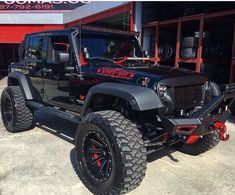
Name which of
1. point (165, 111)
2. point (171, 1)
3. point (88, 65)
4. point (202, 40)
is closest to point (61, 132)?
point (88, 65)

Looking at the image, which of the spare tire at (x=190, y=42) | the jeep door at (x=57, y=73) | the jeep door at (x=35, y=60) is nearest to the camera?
the jeep door at (x=57, y=73)

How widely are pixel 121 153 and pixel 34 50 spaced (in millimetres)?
3241

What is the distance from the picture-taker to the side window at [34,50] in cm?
503

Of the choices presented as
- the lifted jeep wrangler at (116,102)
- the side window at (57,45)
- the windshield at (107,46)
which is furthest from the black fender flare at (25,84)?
the windshield at (107,46)

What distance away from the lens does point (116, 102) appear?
3.52m

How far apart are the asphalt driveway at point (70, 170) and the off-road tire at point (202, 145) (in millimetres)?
90

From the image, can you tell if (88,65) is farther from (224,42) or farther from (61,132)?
(224,42)

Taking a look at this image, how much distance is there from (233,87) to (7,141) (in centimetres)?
377

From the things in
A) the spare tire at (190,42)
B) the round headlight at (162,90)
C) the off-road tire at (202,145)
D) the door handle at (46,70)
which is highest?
the spare tire at (190,42)

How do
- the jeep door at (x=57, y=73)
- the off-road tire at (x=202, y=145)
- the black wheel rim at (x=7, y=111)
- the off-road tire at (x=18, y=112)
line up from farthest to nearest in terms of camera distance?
the black wheel rim at (x=7, y=111), the off-road tire at (x=18, y=112), the jeep door at (x=57, y=73), the off-road tire at (x=202, y=145)

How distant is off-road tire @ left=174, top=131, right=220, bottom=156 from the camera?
4.15m

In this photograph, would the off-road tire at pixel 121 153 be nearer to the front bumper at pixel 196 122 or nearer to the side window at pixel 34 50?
the front bumper at pixel 196 122

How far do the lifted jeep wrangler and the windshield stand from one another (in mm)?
15

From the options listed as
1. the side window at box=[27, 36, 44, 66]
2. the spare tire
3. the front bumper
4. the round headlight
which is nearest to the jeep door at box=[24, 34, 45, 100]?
the side window at box=[27, 36, 44, 66]
